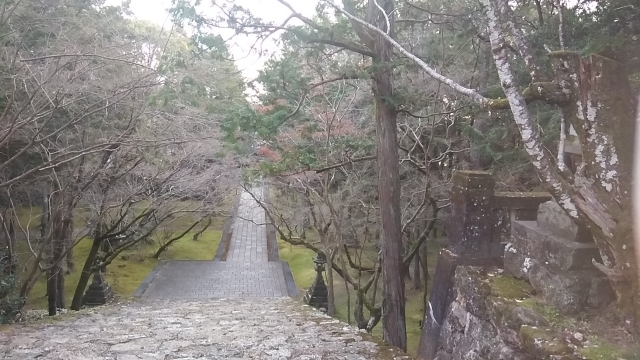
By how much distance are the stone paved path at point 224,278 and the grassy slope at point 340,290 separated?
A: 901 millimetres

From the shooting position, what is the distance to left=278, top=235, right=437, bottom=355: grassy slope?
45.0 ft

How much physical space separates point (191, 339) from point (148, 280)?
13.0 meters

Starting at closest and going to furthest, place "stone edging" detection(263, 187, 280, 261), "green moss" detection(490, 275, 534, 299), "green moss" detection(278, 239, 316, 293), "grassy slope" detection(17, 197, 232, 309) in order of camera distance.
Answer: "green moss" detection(490, 275, 534, 299)
"grassy slope" detection(17, 197, 232, 309)
"green moss" detection(278, 239, 316, 293)
"stone edging" detection(263, 187, 280, 261)

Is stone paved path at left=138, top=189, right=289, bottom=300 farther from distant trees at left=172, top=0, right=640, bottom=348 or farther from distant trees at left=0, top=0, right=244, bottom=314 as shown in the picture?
distant trees at left=172, top=0, right=640, bottom=348

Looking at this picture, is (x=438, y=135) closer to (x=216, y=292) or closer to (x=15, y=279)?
(x=216, y=292)

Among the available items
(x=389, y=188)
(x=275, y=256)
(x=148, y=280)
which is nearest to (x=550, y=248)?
(x=389, y=188)

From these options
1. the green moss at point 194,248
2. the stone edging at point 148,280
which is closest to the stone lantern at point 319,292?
the stone edging at point 148,280

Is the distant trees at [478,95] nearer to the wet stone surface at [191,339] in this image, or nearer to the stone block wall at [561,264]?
the stone block wall at [561,264]

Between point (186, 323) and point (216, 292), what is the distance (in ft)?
30.5

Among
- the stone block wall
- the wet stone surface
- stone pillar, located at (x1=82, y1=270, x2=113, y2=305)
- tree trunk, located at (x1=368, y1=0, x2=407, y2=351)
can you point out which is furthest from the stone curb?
the stone block wall

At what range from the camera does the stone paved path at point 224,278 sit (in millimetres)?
16013

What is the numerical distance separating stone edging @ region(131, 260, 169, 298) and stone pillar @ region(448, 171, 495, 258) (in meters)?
13.9

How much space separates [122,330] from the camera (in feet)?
21.2

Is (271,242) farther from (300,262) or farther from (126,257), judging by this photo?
(126,257)
